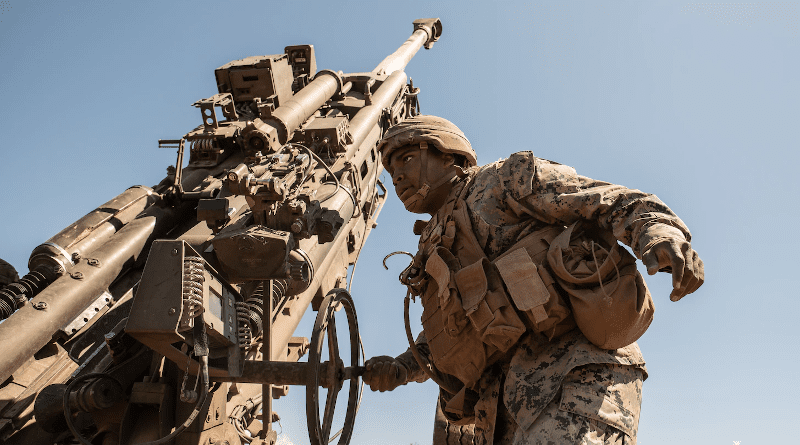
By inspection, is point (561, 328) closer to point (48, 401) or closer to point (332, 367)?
point (332, 367)

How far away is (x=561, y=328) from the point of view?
443cm

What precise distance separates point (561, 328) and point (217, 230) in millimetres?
3569

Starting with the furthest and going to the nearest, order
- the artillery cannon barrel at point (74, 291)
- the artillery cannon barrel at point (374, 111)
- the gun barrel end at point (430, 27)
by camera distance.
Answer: the gun barrel end at point (430, 27) → the artillery cannon barrel at point (374, 111) → the artillery cannon barrel at point (74, 291)

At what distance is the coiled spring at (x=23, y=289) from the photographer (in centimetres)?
760

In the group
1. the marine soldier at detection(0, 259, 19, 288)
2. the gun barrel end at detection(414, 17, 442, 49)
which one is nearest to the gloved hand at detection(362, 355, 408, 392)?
the marine soldier at detection(0, 259, 19, 288)

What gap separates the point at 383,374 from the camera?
5.17 meters

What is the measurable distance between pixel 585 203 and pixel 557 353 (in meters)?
0.95

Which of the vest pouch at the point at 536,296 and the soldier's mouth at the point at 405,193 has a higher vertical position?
the soldier's mouth at the point at 405,193

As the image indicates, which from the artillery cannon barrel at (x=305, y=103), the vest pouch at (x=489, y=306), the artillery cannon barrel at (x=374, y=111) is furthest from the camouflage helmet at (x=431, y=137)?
the artillery cannon barrel at (x=374, y=111)

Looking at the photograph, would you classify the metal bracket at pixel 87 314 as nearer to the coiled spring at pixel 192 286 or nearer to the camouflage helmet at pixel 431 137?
the coiled spring at pixel 192 286

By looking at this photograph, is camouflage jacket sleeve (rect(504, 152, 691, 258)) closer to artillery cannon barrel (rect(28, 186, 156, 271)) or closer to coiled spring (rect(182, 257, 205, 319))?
coiled spring (rect(182, 257, 205, 319))

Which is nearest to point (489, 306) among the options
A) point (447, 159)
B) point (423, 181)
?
point (423, 181)

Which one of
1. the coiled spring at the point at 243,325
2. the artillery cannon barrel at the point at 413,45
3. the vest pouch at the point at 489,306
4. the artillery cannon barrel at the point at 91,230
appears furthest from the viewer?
the artillery cannon barrel at the point at 413,45

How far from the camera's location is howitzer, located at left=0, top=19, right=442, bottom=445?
439cm
